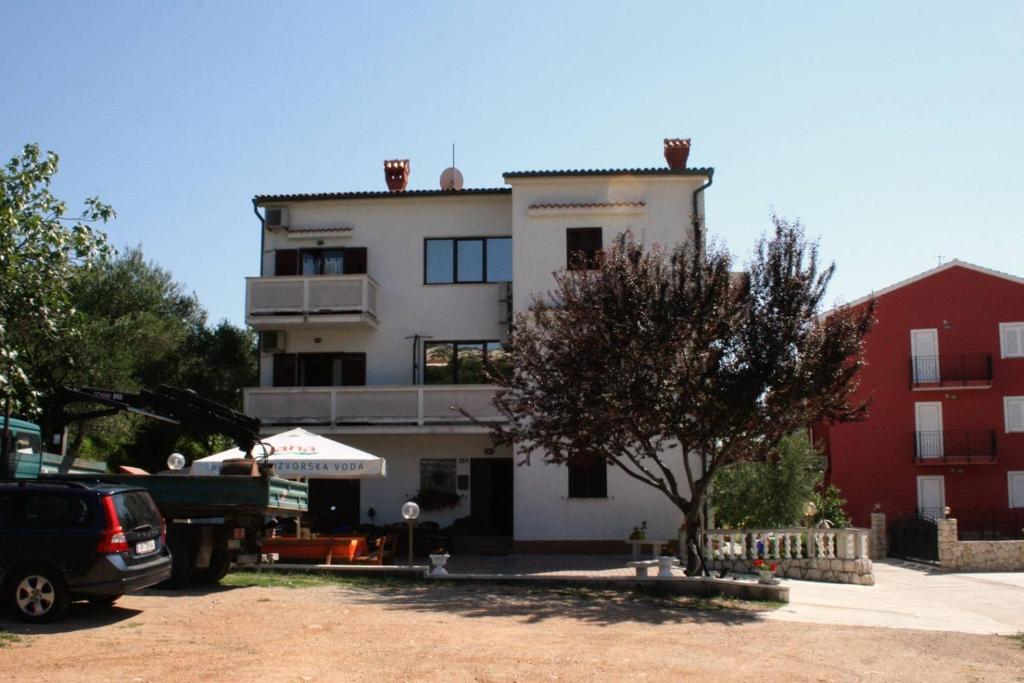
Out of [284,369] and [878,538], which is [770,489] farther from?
[284,369]

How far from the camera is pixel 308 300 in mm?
25781

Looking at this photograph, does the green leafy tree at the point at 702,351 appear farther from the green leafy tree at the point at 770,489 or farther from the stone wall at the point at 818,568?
the green leafy tree at the point at 770,489

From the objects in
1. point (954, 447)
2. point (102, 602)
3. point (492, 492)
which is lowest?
point (102, 602)

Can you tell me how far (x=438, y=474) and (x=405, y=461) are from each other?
89cm

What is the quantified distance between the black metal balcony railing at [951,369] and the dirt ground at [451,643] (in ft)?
69.9

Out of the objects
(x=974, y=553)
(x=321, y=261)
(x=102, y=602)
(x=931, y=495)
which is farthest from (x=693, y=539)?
(x=931, y=495)

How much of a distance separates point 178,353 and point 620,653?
93.0ft

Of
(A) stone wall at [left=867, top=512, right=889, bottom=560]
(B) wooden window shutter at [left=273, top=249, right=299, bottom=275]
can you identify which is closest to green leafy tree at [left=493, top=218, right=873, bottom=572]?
(B) wooden window shutter at [left=273, top=249, right=299, bottom=275]

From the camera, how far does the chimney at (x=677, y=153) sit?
88.2 feet

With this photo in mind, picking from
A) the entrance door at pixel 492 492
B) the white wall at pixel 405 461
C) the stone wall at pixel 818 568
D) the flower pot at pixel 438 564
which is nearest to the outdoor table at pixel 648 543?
the stone wall at pixel 818 568

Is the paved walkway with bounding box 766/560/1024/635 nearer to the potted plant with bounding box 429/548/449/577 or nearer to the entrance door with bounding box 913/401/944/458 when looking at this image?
the potted plant with bounding box 429/548/449/577

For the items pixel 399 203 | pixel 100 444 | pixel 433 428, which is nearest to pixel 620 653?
pixel 433 428

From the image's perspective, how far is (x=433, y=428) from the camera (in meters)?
24.8

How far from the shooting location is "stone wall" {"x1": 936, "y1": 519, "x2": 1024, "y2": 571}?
25.8 meters
